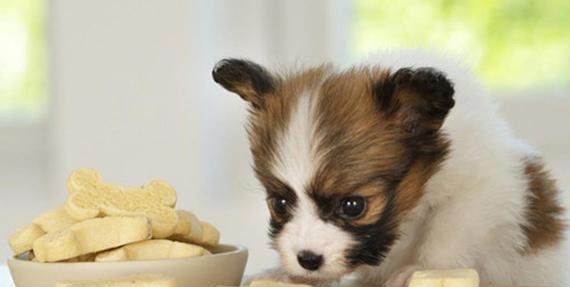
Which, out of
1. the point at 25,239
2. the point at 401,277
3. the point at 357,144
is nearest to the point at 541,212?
the point at 401,277

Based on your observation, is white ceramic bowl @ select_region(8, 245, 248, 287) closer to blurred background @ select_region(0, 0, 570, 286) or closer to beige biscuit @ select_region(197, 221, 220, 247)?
beige biscuit @ select_region(197, 221, 220, 247)

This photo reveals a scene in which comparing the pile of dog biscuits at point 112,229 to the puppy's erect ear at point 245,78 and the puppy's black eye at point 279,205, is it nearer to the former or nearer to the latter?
the puppy's black eye at point 279,205

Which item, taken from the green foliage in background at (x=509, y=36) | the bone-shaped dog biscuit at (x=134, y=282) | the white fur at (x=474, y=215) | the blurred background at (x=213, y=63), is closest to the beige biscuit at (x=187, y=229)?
the bone-shaped dog biscuit at (x=134, y=282)

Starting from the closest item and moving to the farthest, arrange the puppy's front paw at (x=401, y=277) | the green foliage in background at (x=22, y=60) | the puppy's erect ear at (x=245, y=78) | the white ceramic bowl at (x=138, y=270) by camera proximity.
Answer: the white ceramic bowl at (x=138, y=270), the puppy's front paw at (x=401, y=277), the puppy's erect ear at (x=245, y=78), the green foliage in background at (x=22, y=60)

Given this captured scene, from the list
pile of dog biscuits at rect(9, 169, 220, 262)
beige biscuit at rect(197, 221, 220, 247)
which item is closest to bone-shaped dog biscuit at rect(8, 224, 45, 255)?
pile of dog biscuits at rect(9, 169, 220, 262)

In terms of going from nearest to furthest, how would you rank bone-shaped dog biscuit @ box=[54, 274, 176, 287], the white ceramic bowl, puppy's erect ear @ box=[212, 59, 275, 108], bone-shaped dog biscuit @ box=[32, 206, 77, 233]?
bone-shaped dog biscuit @ box=[54, 274, 176, 287], the white ceramic bowl, bone-shaped dog biscuit @ box=[32, 206, 77, 233], puppy's erect ear @ box=[212, 59, 275, 108]

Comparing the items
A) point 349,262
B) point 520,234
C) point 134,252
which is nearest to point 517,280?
point 520,234
